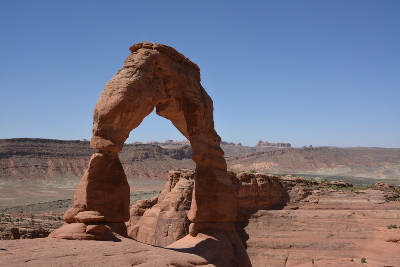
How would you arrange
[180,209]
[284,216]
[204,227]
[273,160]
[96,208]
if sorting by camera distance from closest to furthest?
[96,208] → [204,227] → [180,209] → [284,216] → [273,160]

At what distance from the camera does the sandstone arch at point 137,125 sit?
1172cm


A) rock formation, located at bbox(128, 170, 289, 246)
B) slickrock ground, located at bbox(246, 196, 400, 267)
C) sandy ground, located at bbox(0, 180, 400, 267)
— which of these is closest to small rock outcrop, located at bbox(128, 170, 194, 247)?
rock formation, located at bbox(128, 170, 289, 246)

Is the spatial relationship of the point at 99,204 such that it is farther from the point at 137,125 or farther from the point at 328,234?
the point at 328,234

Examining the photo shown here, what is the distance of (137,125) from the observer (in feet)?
43.3

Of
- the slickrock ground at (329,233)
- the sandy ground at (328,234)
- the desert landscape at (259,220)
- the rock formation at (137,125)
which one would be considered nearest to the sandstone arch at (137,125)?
the rock formation at (137,125)

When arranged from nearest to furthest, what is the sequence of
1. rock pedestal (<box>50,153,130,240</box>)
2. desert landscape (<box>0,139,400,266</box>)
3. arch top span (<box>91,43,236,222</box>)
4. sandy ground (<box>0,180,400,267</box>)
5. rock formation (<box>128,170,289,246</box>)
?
desert landscape (<box>0,139,400,266</box>) → rock pedestal (<box>50,153,130,240</box>) → arch top span (<box>91,43,236,222</box>) → rock formation (<box>128,170,289,246</box>) → sandy ground (<box>0,180,400,267</box>)

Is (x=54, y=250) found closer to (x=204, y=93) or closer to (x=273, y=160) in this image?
(x=204, y=93)

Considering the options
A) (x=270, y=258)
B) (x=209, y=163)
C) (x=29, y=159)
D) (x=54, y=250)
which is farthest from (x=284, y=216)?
(x=29, y=159)

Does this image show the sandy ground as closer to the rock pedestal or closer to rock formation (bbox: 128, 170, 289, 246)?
rock formation (bbox: 128, 170, 289, 246)

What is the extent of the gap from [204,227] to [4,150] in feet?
286

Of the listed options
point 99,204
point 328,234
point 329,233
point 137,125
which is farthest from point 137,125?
point 329,233

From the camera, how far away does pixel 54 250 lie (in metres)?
9.27

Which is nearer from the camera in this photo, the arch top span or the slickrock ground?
the arch top span

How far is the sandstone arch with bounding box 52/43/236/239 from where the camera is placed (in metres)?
11.7
